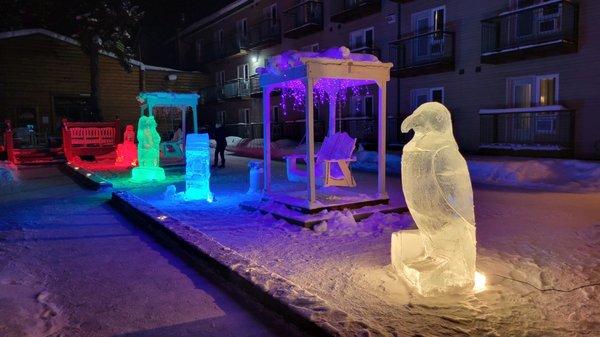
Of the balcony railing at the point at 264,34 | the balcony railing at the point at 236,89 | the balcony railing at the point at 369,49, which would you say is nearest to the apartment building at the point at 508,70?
the balcony railing at the point at 369,49

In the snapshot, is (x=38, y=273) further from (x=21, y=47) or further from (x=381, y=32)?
(x=21, y=47)

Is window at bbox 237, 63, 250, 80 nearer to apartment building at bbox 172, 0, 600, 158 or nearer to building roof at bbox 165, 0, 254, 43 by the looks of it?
building roof at bbox 165, 0, 254, 43

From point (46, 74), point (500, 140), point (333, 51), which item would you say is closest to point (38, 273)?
point (333, 51)

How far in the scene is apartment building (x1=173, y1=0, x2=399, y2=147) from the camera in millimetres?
20922

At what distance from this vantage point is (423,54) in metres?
18.9

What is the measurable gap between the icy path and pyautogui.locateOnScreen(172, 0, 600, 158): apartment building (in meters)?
6.68

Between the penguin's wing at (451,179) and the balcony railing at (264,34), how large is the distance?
82.6ft

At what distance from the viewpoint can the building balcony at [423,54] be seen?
17344mm

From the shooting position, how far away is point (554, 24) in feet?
47.0

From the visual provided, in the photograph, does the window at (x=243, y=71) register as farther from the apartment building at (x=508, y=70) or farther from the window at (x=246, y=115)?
the apartment building at (x=508, y=70)

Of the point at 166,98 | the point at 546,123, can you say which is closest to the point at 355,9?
the point at 166,98

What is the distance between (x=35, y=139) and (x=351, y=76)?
75.1 feet

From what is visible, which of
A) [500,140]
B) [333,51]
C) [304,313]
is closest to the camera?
[304,313]

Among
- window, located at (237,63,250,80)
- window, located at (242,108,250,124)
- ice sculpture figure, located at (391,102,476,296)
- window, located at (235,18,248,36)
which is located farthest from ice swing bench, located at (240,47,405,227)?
window, located at (237,63,250,80)
